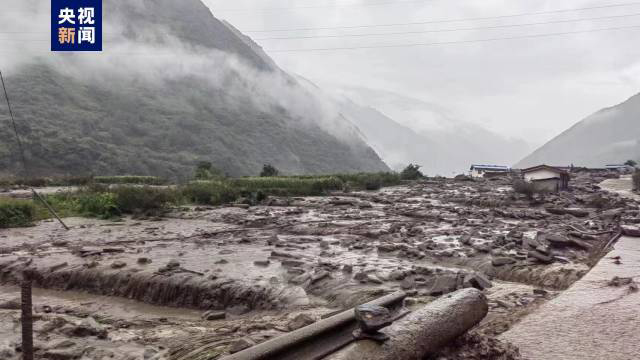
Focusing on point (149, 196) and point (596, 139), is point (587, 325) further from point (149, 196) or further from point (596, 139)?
point (596, 139)

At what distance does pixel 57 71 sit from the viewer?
8275cm

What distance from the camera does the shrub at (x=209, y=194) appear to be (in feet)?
78.2

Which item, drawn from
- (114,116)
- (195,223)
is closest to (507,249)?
(195,223)

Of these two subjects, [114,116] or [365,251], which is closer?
[365,251]

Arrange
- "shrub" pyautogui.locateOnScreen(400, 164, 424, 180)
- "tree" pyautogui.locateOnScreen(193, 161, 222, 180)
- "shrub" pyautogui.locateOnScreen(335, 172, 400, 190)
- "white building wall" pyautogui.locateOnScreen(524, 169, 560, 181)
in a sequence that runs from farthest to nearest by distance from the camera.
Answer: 1. "shrub" pyautogui.locateOnScreen(400, 164, 424, 180)
2. "tree" pyautogui.locateOnScreen(193, 161, 222, 180)
3. "shrub" pyautogui.locateOnScreen(335, 172, 400, 190)
4. "white building wall" pyautogui.locateOnScreen(524, 169, 560, 181)

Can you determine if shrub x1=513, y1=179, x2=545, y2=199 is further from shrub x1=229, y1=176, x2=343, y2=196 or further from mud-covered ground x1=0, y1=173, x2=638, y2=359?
shrub x1=229, y1=176, x2=343, y2=196

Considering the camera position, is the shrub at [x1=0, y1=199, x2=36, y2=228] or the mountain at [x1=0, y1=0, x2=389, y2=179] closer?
the shrub at [x1=0, y1=199, x2=36, y2=228]

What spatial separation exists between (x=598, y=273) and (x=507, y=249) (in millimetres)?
2218

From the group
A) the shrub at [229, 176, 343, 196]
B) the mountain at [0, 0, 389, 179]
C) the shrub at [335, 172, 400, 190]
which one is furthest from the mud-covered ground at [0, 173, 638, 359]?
the mountain at [0, 0, 389, 179]

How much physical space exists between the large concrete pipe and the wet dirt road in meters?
0.70

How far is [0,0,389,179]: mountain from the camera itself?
2404 inches

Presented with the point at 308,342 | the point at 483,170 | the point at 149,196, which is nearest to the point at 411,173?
the point at 483,170

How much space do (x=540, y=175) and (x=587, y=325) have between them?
83.1 feet

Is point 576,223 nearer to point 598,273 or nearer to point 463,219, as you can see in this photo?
point 463,219
